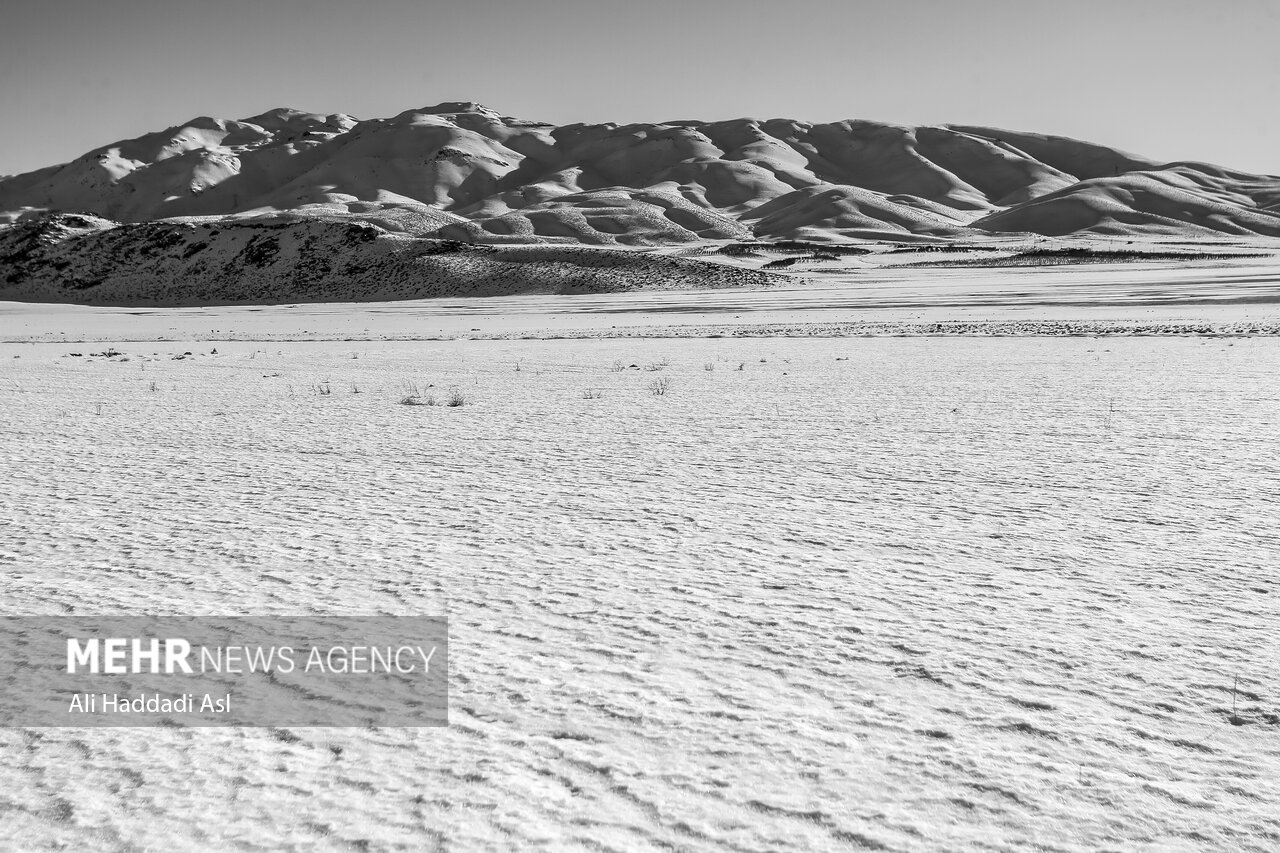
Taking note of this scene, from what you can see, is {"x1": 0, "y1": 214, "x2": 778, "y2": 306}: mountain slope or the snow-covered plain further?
{"x1": 0, "y1": 214, "x2": 778, "y2": 306}: mountain slope

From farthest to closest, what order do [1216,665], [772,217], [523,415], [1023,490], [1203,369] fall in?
1. [772,217]
2. [1203,369]
3. [523,415]
4. [1023,490]
5. [1216,665]

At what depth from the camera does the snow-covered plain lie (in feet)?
9.98

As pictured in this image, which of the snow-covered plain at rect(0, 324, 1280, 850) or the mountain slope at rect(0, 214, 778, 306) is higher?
the mountain slope at rect(0, 214, 778, 306)

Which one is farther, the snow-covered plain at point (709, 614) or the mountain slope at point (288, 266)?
the mountain slope at point (288, 266)

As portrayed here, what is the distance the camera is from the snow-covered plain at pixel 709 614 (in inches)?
120

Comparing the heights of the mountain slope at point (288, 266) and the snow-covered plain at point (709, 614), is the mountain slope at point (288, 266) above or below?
above

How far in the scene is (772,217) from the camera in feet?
599

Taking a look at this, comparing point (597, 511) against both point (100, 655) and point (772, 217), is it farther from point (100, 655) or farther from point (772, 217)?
point (772, 217)

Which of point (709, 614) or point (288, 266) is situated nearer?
point (709, 614)

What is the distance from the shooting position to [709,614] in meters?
4.73

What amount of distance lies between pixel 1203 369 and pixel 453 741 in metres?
16.9

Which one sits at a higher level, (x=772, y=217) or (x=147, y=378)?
(x=772, y=217)

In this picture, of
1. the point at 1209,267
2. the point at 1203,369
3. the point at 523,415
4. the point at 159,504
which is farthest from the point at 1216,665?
the point at 1209,267

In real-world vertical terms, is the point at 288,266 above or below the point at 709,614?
above
